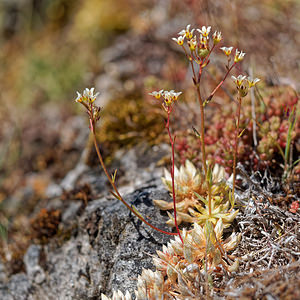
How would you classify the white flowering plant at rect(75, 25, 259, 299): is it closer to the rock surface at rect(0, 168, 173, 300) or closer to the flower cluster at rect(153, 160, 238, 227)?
the flower cluster at rect(153, 160, 238, 227)

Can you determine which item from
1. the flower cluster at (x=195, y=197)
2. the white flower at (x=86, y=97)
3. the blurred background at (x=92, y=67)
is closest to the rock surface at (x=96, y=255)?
the flower cluster at (x=195, y=197)

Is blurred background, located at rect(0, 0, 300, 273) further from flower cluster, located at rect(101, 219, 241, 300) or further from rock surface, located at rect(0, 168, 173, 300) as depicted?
flower cluster, located at rect(101, 219, 241, 300)

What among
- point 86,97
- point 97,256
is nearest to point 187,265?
point 97,256

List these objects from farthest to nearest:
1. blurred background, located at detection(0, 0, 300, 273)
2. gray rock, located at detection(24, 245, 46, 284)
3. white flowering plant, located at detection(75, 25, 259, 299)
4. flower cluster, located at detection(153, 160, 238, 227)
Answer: blurred background, located at detection(0, 0, 300, 273) → gray rock, located at detection(24, 245, 46, 284) → flower cluster, located at detection(153, 160, 238, 227) → white flowering plant, located at detection(75, 25, 259, 299)

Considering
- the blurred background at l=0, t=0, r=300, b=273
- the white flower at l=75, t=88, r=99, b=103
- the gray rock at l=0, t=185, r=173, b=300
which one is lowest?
the gray rock at l=0, t=185, r=173, b=300

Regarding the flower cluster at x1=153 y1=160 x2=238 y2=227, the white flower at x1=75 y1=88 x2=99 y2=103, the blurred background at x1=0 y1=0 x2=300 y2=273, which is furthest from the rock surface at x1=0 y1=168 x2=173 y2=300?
the white flower at x1=75 y1=88 x2=99 y2=103

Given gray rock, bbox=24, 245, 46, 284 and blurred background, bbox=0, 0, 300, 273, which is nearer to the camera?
gray rock, bbox=24, 245, 46, 284

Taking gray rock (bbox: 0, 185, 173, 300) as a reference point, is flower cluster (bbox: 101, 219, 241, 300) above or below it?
below

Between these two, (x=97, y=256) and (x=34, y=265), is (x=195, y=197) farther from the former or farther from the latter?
(x=34, y=265)

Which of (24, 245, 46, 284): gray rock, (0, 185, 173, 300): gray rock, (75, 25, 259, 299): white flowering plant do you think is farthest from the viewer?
(24, 245, 46, 284): gray rock

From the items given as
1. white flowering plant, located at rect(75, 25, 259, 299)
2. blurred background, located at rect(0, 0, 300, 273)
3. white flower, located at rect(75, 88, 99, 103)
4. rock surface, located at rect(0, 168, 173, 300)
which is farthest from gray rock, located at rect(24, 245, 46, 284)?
white flower, located at rect(75, 88, 99, 103)
